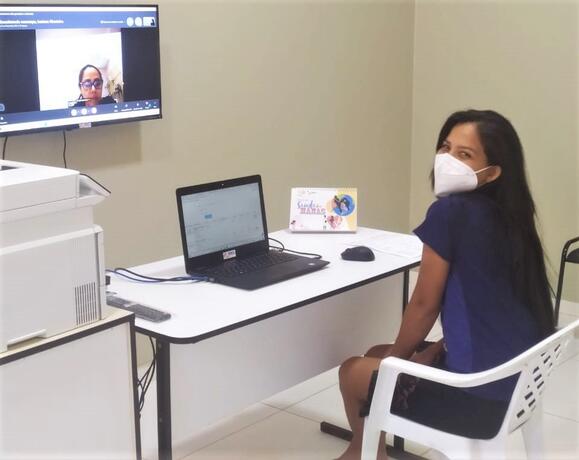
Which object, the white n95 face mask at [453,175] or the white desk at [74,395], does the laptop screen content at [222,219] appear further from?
the white n95 face mask at [453,175]

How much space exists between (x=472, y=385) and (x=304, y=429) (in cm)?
131

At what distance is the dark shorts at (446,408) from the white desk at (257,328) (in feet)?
1.18

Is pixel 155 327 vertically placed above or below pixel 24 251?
below

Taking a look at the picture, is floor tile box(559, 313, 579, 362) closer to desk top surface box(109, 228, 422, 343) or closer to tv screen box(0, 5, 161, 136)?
desk top surface box(109, 228, 422, 343)

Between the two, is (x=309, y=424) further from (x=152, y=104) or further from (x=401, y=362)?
(x=152, y=104)

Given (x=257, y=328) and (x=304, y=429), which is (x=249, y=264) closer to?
(x=257, y=328)

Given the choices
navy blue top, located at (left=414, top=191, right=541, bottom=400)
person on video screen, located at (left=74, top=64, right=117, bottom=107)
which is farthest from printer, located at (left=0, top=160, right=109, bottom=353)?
person on video screen, located at (left=74, top=64, right=117, bottom=107)

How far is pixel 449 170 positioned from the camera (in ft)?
7.16

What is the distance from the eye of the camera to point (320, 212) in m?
2.97

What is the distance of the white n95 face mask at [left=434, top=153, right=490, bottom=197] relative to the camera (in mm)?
2158

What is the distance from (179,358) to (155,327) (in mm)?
202

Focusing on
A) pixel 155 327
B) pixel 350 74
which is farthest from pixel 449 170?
pixel 350 74

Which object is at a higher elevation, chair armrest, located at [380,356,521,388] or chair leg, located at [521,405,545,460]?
chair armrest, located at [380,356,521,388]

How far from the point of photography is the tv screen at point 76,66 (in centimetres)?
292
